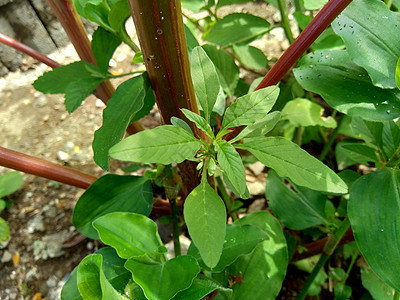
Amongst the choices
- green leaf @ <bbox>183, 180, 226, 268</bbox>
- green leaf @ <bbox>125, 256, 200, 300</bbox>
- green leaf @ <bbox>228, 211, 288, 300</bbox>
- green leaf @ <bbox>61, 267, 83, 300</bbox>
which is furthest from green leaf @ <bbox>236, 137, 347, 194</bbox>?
green leaf @ <bbox>61, 267, 83, 300</bbox>

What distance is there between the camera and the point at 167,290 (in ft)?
2.18

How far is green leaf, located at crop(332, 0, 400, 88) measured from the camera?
0.71m

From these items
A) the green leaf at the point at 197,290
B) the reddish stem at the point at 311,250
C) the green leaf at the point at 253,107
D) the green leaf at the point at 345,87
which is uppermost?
the green leaf at the point at 253,107

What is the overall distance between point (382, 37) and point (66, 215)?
106 cm

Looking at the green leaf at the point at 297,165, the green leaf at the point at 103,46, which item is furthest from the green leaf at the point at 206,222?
the green leaf at the point at 103,46

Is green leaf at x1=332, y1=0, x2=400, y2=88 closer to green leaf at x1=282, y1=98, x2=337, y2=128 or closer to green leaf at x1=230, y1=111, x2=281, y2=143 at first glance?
green leaf at x1=230, y1=111, x2=281, y2=143

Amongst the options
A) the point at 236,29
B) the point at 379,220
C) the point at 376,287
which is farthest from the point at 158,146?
the point at 376,287

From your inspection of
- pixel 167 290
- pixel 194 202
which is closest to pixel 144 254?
pixel 167 290

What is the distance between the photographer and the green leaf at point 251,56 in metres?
1.15

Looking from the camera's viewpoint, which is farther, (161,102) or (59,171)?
(59,171)

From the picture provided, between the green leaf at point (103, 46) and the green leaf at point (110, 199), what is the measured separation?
27cm

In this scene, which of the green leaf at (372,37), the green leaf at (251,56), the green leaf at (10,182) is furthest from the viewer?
the green leaf at (10,182)

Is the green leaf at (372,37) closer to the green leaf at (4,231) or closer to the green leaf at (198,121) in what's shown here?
the green leaf at (198,121)

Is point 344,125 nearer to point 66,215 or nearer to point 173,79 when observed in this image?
point 173,79
